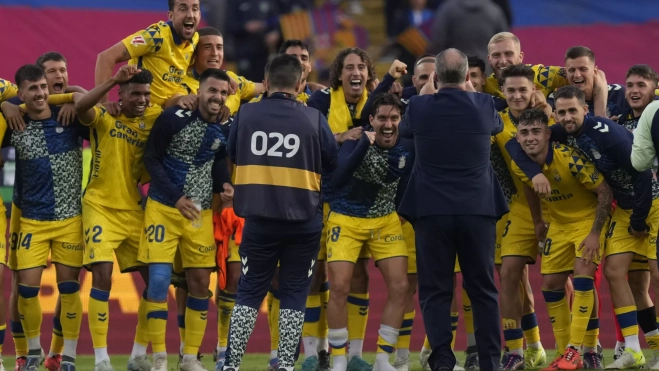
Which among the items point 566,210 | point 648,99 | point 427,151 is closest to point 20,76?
point 427,151

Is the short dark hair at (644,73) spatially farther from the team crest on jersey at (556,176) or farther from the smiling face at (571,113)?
the team crest on jersey at (556,176)

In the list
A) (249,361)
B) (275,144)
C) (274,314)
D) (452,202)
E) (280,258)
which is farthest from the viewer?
(249,361)

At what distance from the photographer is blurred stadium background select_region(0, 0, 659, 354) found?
48.4 feet

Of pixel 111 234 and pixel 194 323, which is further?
pixel 194 323

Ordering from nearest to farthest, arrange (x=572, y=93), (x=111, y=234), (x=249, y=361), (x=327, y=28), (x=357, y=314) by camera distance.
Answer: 1. (x=572, y=93)
2. (x=111, y=234)
3. (x=357, y=314)
4. (x=249, y=361)
5. (x=327, y=28)

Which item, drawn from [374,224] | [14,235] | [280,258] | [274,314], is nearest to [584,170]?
[374,224]

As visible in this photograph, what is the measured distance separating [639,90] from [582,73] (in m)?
0.49

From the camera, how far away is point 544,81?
9.94m

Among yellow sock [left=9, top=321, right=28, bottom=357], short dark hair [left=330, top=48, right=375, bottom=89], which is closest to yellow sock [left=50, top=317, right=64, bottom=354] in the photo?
yellow sock [left=9, top=321, right=28, bottom=357]

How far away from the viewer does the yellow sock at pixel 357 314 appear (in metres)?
9.38

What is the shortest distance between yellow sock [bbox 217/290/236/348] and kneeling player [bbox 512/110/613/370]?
261 cm

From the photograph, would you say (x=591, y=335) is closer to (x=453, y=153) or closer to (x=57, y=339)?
(x=453, y=153)

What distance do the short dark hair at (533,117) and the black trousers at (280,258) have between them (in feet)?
6.36

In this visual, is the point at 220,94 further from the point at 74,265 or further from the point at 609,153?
the point at 609,153
